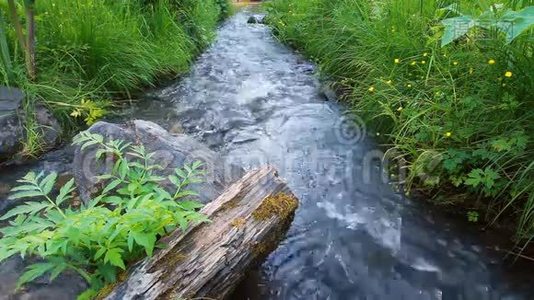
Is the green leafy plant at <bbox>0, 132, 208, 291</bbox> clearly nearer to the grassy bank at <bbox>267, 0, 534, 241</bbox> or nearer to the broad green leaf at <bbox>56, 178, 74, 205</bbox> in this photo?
the broad green leaf at <bbox>56, 178, 74, 205</bbox>

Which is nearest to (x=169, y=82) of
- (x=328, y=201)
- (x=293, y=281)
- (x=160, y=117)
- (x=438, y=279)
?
(x=160, y=117)

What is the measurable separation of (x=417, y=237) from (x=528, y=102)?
1089 mm

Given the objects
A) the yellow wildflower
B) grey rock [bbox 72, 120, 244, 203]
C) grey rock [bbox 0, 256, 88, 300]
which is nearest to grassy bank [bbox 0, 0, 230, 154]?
the yellow wildflower

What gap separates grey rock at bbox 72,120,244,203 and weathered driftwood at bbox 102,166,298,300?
430 millimetres

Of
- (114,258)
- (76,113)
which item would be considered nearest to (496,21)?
(114,258)

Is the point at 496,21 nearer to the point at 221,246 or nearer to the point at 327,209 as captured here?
the point at 327,209

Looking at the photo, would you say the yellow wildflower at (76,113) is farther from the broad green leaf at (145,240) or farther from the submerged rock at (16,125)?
the broad green leaf at (145,240)

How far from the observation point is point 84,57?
14.6 ft

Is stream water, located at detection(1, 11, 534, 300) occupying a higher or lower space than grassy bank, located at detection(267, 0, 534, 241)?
→ lower

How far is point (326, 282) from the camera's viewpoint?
2365 millimetres

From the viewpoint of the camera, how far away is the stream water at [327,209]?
233cm

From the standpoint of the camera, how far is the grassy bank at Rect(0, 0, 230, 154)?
3.93 meters

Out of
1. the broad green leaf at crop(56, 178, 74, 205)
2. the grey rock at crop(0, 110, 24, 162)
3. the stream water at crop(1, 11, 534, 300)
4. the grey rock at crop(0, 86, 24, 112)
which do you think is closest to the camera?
the broad green leaf at crop(56, 178, 74, 205)

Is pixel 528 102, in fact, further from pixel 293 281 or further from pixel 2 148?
pixel 2 148
